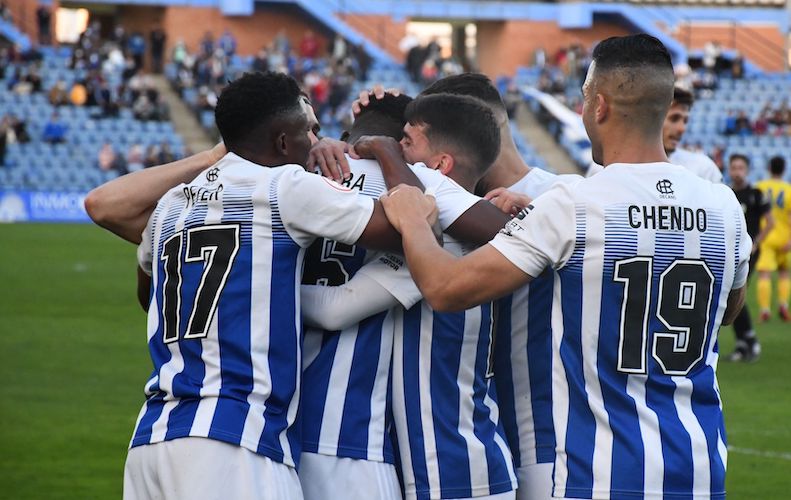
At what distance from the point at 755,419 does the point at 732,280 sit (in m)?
6.88

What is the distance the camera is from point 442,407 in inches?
164

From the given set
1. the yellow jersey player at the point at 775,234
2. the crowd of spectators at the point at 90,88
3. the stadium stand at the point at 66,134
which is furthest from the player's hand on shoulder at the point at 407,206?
the crowd of spectators at the point at 90,88

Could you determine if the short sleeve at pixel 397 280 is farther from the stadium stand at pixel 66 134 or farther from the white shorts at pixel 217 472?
the stadium stand at pixel 66 134

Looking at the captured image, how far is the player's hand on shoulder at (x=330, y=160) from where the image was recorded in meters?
4.21

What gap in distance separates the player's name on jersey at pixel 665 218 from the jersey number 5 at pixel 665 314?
3.7 inches

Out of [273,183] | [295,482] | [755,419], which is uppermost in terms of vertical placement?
[273,183]

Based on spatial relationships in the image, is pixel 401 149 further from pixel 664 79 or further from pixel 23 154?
pixel 23 154

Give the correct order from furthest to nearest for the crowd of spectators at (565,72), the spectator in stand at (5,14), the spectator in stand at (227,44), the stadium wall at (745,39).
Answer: the stadium wall at (745,39)
the crowd of spectators at (565,72)
the spectator in stand at (227,44)
the spectator in stand at (5,14)

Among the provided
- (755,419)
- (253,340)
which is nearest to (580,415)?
(253,340)

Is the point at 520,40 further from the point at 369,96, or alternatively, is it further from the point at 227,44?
the point at 369,96

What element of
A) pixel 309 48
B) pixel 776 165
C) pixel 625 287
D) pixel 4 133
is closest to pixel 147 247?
pixel 625 287

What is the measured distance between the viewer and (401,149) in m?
4.34

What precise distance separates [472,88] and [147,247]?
128 cm

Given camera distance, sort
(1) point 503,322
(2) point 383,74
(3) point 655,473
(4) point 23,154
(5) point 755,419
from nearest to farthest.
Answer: (3) point 655,473 → (1) point 503,322 → (5) point 755,419 → (4) point 23,154 → (2) point 383,74
